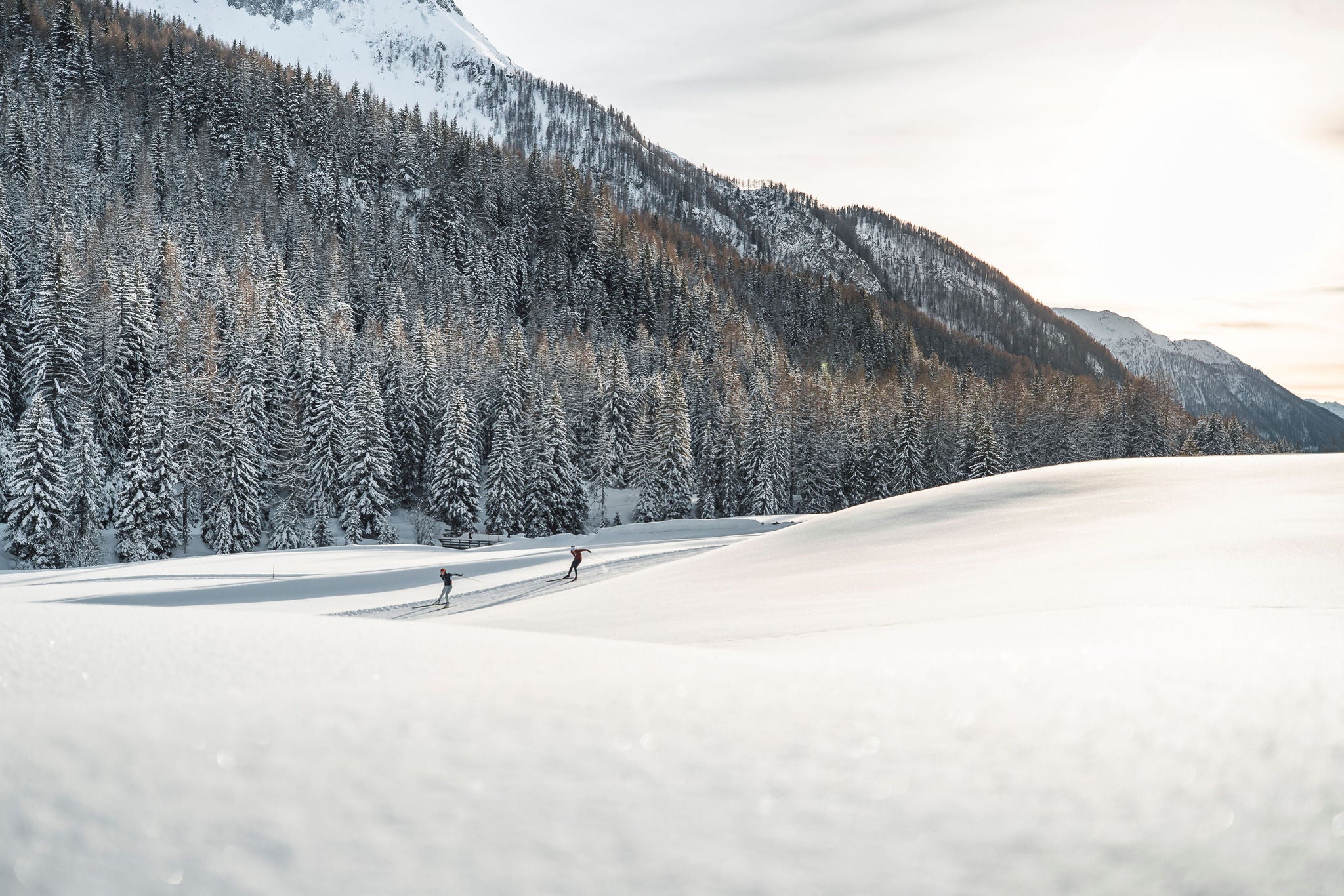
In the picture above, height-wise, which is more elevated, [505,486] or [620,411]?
[620,411]

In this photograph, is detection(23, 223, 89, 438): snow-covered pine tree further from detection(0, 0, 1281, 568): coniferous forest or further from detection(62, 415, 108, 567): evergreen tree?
detection(62, 415, 108, 567): evergreen tree

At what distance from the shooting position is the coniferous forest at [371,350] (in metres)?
50.5

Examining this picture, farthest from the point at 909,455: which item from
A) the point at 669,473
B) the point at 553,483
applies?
the point at 553,483

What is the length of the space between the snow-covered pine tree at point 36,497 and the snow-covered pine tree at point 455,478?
70.4 feet

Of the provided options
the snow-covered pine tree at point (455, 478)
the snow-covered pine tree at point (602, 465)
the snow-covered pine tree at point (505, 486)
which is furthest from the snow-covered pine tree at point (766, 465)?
the snow-covered pine tree at point (455, 478)

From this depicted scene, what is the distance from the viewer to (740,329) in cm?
10700

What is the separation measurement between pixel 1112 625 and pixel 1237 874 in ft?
11.8

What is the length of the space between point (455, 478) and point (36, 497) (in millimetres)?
23679

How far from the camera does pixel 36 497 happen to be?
40406mm

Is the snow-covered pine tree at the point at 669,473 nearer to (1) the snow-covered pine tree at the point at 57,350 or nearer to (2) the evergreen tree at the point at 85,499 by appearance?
(2) the evergreen tree at the point at 85,499

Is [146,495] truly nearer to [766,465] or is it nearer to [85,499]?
[85,499]

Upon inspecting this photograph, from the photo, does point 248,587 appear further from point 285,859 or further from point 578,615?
point 285,859

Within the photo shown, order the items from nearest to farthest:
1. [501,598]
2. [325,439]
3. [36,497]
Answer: [501,598] < [36,497] < [325,439]

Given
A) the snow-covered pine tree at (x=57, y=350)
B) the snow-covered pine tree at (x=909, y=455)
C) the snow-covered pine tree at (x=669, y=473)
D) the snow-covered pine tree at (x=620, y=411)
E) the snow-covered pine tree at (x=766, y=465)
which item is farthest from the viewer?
the snow-covered pine tree at (x=620, y=411)
